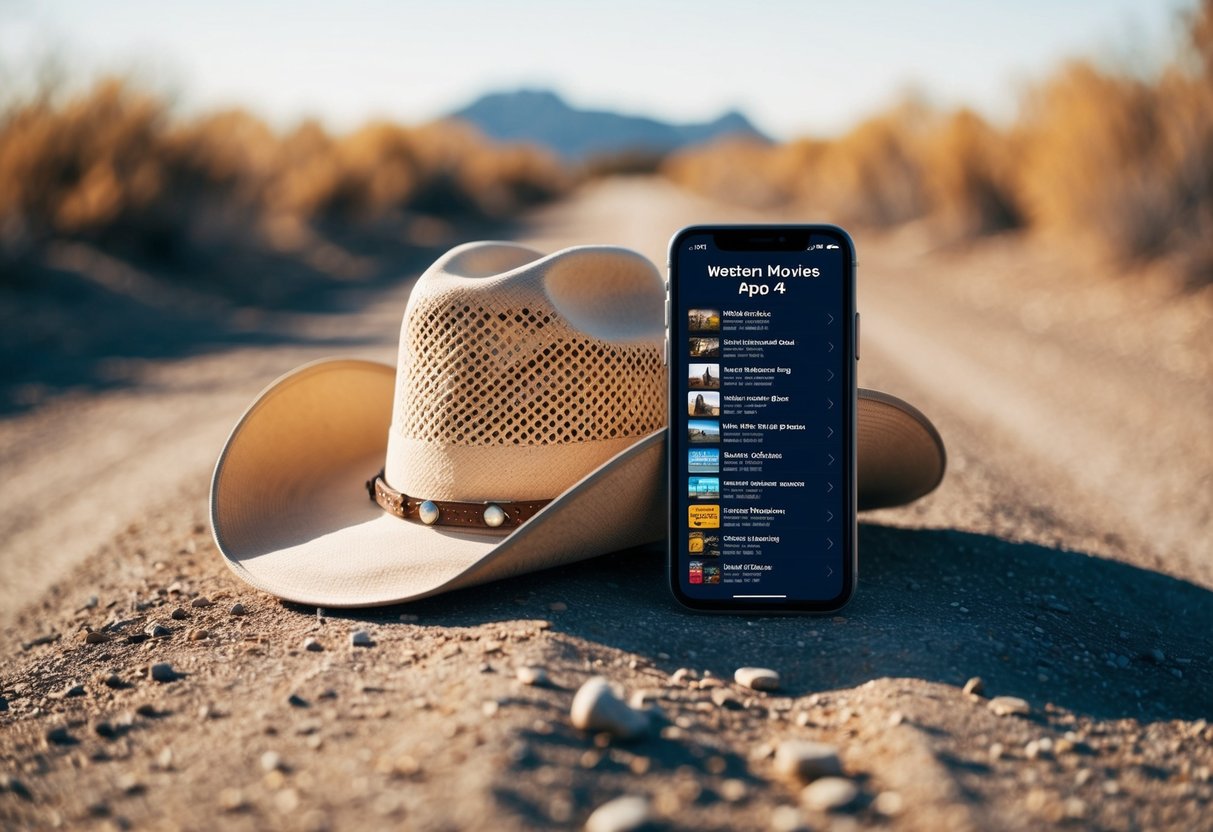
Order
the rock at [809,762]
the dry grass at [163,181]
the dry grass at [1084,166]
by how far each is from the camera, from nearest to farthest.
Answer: the rock at [809,762] < the dry grass at [1084,166] < the dry grass at [163,181]

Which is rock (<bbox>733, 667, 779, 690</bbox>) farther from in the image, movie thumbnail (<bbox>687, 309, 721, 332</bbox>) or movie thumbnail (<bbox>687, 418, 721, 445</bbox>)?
movie thumbnail (<bbox>687, 309, 721, 332</bbox>)

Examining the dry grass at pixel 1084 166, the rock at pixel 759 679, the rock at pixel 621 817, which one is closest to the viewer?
the rock at pixel 621 817

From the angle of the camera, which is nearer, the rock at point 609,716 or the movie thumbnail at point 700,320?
the rock at point 609,716

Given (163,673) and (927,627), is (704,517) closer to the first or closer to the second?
(927,627)

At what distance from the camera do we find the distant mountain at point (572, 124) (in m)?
154

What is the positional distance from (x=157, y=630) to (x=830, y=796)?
183cm

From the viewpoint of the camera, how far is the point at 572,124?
163m

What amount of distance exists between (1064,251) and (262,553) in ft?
39.6

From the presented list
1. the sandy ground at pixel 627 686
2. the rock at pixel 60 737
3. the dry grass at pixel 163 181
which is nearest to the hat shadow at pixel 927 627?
the sandy ground at pixel 627 686

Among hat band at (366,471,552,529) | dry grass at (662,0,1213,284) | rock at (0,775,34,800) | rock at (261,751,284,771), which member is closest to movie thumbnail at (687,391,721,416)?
hat band at (366,471,552,529)

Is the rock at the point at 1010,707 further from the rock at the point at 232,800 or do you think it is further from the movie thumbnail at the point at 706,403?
the rock at the point at 232,800

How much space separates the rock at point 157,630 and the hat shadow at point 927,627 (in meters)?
0.59

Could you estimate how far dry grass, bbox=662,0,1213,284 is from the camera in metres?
10.6

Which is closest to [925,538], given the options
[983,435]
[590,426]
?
[590,426]
